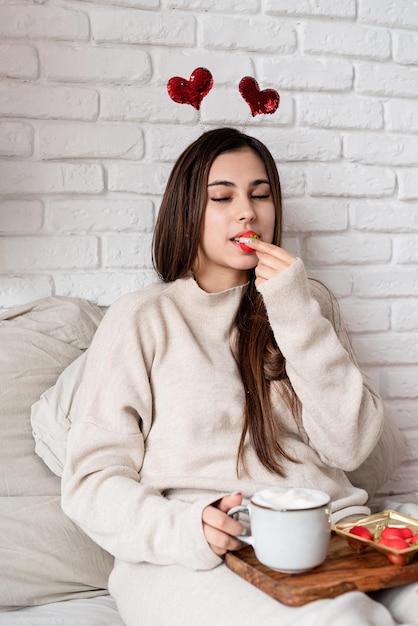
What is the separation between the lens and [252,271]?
5.32ft

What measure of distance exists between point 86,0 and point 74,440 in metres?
0.97

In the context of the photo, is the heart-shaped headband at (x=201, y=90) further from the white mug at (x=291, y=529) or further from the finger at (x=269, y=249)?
the white mug at (x=291, y=529)

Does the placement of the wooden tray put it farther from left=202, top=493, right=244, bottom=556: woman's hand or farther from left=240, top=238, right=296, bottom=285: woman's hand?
left=240, top=238, right=296, bottom=285: woman's hand

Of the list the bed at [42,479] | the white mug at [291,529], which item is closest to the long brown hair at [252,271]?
the bed at [42,479]

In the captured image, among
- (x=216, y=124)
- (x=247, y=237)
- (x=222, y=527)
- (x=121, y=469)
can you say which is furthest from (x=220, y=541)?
(x=216, y=124)

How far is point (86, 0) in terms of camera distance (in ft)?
5.60

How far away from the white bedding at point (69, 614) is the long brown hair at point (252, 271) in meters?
0.38

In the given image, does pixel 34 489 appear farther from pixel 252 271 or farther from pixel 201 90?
pixel 201 90

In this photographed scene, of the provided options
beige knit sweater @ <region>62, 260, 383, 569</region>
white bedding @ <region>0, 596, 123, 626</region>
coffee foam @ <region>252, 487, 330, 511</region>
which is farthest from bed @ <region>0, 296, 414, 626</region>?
coffee foam @ <region>252, 487, 330, 511</region>

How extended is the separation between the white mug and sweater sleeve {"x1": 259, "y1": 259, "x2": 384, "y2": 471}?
355mm

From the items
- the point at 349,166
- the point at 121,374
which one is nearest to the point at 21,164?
the point at 121,374

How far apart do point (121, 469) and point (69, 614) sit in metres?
0.26

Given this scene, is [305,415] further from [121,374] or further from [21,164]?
[21,164]

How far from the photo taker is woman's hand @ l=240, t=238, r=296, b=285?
4.53ft
